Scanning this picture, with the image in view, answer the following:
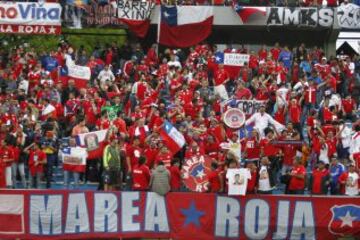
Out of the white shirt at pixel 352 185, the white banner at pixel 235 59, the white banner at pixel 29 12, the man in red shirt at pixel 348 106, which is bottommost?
the white shirt at pixel 352 185

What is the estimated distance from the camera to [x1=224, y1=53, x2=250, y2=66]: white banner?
104 ft

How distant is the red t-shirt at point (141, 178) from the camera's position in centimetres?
2231

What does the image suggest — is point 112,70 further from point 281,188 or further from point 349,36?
point 349,36

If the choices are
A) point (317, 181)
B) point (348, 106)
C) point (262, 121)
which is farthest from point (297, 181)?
point (348, 106)

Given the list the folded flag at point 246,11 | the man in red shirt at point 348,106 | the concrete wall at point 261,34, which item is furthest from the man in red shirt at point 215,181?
the concrete wall at point 261,34

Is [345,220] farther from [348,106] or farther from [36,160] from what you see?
[348,106]

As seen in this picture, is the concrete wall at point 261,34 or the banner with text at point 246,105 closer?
the banner with text at point 246,105

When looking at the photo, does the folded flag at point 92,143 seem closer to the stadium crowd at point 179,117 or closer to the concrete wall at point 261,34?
the stadium crowd at point 179,117

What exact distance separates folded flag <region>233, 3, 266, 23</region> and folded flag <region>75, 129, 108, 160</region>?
13.0 m

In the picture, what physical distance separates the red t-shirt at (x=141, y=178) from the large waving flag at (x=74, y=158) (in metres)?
1.95

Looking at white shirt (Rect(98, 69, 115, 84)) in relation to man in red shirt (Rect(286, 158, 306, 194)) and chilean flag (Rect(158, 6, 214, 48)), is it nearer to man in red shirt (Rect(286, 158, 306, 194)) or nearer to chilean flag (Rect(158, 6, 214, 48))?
chilean flag (Rect(158, 6, 214, 48))

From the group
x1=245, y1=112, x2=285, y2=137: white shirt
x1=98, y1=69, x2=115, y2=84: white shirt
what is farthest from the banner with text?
x1=98, y1=69, x2=115, y2=84: white shirt

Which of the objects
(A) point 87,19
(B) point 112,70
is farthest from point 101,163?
(A) point 87,19

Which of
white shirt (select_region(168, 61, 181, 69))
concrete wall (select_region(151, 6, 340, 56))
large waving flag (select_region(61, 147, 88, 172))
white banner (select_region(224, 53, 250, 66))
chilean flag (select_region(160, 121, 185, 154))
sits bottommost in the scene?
large waving flag (select_region(61, 147, 88, 172))
